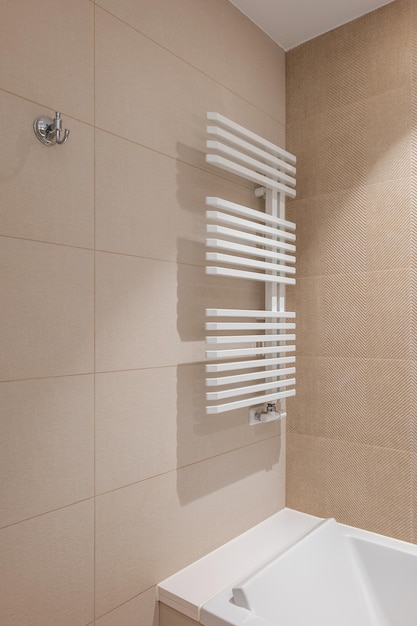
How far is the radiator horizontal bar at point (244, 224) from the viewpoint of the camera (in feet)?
4.26

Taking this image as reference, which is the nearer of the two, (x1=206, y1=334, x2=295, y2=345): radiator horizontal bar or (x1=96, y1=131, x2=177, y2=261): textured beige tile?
(x1=96, y1=131, x2=177, y2=261): textured beige tile

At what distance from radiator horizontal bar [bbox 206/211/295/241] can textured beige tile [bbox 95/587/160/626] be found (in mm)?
1029

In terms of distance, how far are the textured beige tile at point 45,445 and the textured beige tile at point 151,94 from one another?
65 centimetres

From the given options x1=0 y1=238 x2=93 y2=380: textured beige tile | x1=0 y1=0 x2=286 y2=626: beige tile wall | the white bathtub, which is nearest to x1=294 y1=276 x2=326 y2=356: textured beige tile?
x1=0 y1=0 x2=286 y2=626: beige tile wall

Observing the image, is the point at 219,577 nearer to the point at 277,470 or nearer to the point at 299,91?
the point at 277,470

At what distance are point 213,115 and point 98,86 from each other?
34 cm

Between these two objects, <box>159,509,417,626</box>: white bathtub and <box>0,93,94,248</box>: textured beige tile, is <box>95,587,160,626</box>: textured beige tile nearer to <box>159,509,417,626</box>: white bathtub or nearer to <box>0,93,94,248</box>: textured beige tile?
<box>159,509,417,626</box>: white bathtub

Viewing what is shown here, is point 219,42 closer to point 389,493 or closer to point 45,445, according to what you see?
point 45,445

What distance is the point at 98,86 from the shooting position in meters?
1.11

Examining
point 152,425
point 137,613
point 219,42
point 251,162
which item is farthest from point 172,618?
point 219,42

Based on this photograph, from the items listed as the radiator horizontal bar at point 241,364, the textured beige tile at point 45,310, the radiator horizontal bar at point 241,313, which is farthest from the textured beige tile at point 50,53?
the radiator horizontal bar at point 241,364

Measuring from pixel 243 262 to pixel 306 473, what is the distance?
2.95 feet

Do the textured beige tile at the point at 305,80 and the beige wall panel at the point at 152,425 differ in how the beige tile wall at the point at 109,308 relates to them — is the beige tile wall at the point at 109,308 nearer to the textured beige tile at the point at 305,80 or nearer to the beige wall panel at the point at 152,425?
the beige wall panel at the point at 152,425

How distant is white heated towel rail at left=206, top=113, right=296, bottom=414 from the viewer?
131cm
